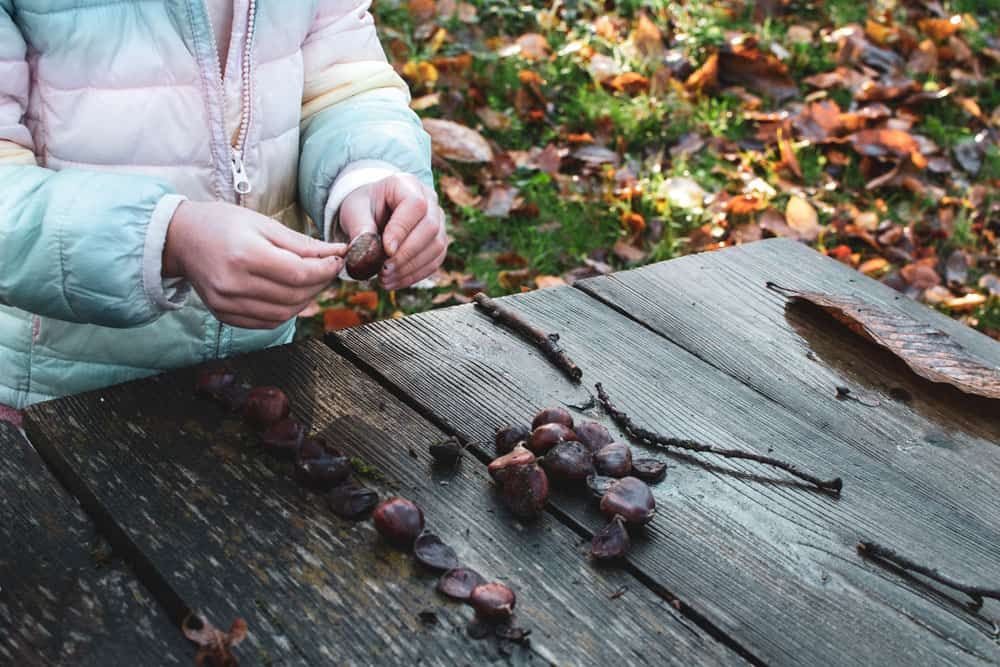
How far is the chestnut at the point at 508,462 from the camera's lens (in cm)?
112

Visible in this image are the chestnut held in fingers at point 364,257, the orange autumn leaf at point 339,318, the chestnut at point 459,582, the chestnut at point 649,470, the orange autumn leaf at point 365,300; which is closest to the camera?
the chestnut at point 459,582

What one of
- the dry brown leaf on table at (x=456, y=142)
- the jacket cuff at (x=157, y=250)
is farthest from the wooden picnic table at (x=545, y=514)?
the dry brown leaf on table at (x=456, y=142)

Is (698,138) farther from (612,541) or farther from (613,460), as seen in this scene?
(612,541)

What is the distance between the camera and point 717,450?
125cm

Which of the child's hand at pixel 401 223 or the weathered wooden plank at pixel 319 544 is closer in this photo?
the weathered wooden plank at pixel 319 544

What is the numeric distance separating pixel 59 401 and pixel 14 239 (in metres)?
0.24

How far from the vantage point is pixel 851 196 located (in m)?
3.64

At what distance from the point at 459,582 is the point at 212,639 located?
0.75 feet

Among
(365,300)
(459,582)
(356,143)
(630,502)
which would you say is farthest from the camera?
(365,300)

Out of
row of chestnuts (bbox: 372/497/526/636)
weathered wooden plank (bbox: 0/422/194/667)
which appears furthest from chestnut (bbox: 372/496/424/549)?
weathered wooden plank (bbox: 0/422/194/667)

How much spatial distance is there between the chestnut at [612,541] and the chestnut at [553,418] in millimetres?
173

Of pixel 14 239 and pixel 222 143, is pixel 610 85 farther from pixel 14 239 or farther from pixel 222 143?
pixel 14 239

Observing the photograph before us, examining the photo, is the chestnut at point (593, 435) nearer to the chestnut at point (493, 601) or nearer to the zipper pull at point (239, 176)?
the chestnut at point (493, 601)

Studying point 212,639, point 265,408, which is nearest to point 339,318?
point 265,408
